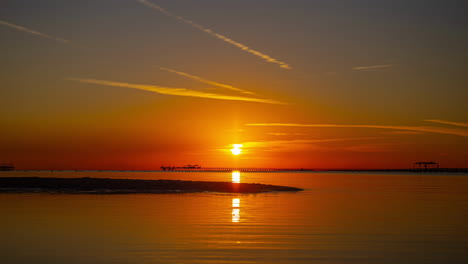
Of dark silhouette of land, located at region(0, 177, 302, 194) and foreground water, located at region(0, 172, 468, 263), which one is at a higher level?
dark silhouette of land, located at region(0, 177, 302, 194)

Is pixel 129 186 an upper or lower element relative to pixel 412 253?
upper

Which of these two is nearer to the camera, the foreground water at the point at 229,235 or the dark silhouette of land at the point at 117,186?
the foreground water at the point at 229,235

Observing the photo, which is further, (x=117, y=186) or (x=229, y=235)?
(x=117, y=186)

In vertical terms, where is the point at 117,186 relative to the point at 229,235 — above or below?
above

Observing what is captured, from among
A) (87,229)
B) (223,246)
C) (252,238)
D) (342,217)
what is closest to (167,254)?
(223,246)

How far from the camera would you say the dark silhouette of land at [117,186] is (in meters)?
60.0

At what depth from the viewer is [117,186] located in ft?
212

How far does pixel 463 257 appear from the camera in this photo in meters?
18.1

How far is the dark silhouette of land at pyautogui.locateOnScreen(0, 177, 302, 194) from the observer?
197ft

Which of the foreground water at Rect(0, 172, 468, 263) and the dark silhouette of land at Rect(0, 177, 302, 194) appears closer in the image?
the foreground water at Rect(0, 172, 468, 263)

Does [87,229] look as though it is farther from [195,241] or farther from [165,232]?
[195,241]

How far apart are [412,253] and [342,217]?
496 inches

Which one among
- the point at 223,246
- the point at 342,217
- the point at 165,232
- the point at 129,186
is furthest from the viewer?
the point at 129,186

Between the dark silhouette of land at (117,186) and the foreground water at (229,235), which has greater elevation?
the dark silhouette of land at (117,186)
